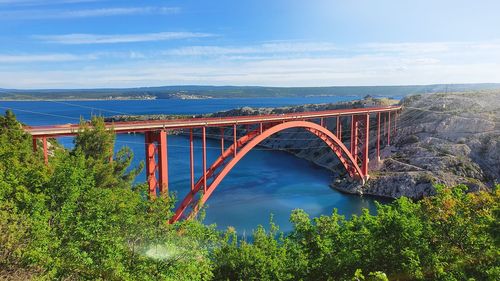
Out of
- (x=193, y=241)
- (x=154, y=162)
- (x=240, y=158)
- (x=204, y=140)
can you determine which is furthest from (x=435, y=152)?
(x=193, y=241)

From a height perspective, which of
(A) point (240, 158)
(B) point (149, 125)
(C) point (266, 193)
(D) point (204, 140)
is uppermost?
(B) point (149, 125)

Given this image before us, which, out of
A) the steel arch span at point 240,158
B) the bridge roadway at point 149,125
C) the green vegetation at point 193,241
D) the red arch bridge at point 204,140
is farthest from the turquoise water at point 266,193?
the green vegetation at point 193,241

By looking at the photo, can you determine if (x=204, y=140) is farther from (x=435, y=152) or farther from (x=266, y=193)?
(x=435, y=152)

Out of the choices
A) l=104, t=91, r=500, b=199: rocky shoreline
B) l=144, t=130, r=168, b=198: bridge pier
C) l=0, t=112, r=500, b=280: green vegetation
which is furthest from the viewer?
l=104, t=91, r=500, b=199: rocky shoreline

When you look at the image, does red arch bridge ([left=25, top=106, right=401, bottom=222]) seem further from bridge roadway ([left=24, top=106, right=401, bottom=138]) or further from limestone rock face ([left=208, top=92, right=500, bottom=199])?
limestone rock face ([left=208, top=92, right=500, bottom=199])

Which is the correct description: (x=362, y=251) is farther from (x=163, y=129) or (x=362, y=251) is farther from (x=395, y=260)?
(x=163, y=129)

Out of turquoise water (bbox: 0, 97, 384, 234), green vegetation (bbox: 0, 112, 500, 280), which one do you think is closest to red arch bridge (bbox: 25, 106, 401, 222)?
green vegetation (bbox: 0, 112, 500, 280)
